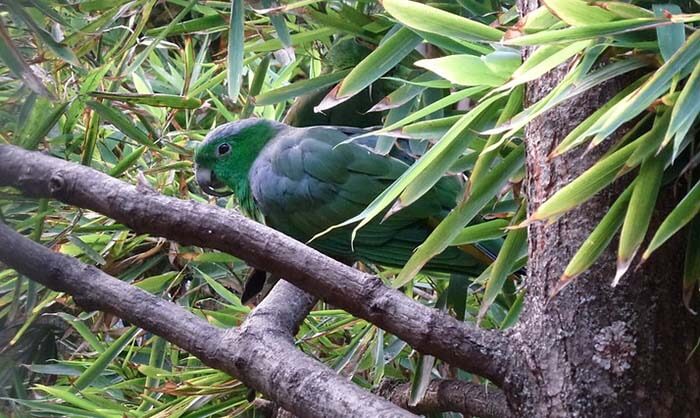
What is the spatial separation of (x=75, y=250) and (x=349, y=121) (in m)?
0.49

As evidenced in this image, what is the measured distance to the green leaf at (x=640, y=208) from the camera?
701 mm

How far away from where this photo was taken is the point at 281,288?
1197mm

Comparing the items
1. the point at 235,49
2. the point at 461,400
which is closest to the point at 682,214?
the point at 461,400

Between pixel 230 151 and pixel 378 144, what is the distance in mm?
467

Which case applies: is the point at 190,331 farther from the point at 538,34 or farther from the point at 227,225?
the point at 538,34

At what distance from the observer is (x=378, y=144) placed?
3.89 ft

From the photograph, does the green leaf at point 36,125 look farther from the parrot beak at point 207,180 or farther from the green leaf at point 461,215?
the parrot beak at point 207,180

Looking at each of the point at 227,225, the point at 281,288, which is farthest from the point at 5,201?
the point at 281,288

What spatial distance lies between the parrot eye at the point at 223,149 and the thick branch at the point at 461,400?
0.58 metres

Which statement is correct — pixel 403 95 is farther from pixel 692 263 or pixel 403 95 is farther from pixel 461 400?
pixel 692 263

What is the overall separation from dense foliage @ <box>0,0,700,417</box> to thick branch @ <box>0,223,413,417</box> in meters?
0.04

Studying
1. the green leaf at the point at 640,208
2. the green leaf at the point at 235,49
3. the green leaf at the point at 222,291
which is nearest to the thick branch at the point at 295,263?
the green leaf at the point at 640,208

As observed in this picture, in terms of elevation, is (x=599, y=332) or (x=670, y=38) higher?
(x=670, y=38)

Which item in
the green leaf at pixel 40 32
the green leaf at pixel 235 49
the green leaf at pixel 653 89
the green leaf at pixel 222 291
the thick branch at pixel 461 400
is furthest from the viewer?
the green leaf at pixel 222 291
